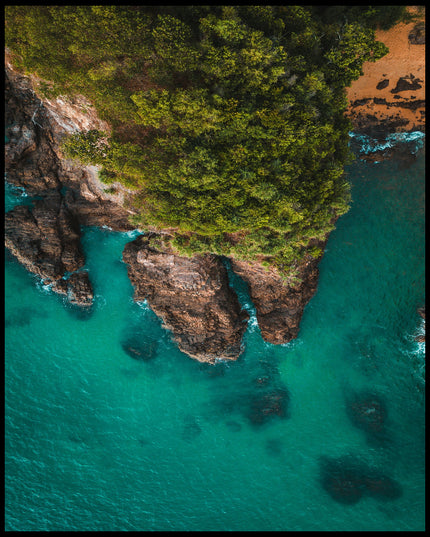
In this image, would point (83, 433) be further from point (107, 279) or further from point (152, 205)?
point (152, 205)

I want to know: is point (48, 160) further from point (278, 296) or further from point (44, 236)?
point (278, 296)

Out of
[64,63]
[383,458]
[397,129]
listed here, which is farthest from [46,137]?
[383,458]

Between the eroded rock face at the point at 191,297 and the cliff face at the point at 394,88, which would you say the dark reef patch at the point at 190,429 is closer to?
the eroded rock face at the point at 191,297

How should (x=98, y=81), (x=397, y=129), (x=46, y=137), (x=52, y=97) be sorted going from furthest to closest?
1. (x=397, y=129)
2. (x=46, y=137)
3. (x=52, y=97)
4. (x=98, y=81)

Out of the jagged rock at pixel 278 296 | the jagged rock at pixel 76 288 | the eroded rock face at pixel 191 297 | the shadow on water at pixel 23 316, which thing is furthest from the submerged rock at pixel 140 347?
the jagged rock at pixel 278 296

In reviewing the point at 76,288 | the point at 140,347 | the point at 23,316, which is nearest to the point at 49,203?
the point at 76,288

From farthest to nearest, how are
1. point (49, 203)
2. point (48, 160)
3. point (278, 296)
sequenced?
1. point (49, 203)
2. point (278, 296)
3. point (48, 160)
